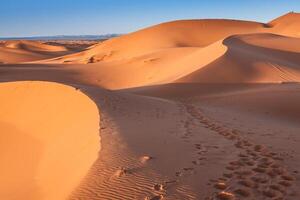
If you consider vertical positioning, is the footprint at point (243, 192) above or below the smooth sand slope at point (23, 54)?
below

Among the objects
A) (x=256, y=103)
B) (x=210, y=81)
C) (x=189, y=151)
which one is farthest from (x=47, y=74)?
(x=189, y=151)

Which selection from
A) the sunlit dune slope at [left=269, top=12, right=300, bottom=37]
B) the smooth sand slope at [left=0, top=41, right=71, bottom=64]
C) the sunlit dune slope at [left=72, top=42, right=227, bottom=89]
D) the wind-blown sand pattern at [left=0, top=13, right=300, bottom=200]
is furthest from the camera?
the sunlit dune slope at [left=269, top=12, right=300, bottom=37]

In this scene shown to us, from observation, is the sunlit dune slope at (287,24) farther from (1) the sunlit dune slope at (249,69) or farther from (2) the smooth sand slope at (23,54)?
(2) the smooth sand slope at (23,54)

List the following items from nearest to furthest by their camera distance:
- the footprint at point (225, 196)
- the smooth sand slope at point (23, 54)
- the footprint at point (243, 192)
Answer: the footprint at point (225, 196) → the footprint at point (243, 192) → the smooth sand slope at point (23, 54)

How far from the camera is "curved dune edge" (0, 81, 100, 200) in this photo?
5480mm

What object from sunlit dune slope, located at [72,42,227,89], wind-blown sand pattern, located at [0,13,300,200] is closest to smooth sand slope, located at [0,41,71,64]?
sunlit dune slope, located at [72,42,227,89]

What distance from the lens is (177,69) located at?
22.9m

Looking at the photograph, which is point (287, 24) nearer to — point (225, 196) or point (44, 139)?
point (44, 139)

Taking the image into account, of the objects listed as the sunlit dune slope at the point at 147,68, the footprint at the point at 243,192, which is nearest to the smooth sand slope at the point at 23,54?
the sunlit dune slope at the point at 147,68

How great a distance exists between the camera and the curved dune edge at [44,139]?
18.0 feet

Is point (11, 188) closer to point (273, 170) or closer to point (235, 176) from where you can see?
point (235, 176)

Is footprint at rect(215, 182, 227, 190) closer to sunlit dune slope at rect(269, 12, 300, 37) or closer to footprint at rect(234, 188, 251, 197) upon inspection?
footprint at rect(234, 188, 251, 197)

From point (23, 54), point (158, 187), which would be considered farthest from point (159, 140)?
point (23, 54)

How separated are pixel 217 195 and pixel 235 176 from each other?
71 centimetres
